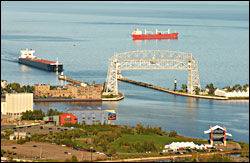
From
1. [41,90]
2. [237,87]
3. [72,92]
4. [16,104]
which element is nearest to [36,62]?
[41,90]

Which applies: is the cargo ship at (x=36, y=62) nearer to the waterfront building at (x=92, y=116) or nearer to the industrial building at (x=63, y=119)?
the waterfront building at (x=92, y=116)

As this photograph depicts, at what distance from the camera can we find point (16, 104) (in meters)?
42.5

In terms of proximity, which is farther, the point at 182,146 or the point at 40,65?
the point at 40,65

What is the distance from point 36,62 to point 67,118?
29.1 meters

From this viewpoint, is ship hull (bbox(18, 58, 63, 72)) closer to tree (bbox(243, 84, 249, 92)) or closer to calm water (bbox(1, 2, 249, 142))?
calm water (bbox(1, 2, 249, 142))

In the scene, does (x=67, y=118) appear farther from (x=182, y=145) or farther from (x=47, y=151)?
(x=182, y=145)

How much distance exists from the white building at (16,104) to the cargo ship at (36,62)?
68.4 ft

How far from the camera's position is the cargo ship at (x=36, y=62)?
64.1m

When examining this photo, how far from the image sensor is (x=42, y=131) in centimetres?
3747

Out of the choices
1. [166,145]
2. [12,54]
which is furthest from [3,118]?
[12,54]

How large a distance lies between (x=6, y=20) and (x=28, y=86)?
72266mm

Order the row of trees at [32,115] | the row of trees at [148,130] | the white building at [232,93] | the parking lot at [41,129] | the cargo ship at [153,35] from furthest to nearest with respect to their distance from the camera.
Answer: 1. the cargo ship at [153,35]
2. the white building at [232,93]
3. the row of trees at [32,115]
4. the row of trees at [148,130]
5. the parking lot at [41,129]

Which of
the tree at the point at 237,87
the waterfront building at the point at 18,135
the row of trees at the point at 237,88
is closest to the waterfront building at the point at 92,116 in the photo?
the waterfront building at the point at 18,135

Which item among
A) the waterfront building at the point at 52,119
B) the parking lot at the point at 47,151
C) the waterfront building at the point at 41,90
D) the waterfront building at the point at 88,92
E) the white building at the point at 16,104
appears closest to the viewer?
the parking lot at the point at 47,151
